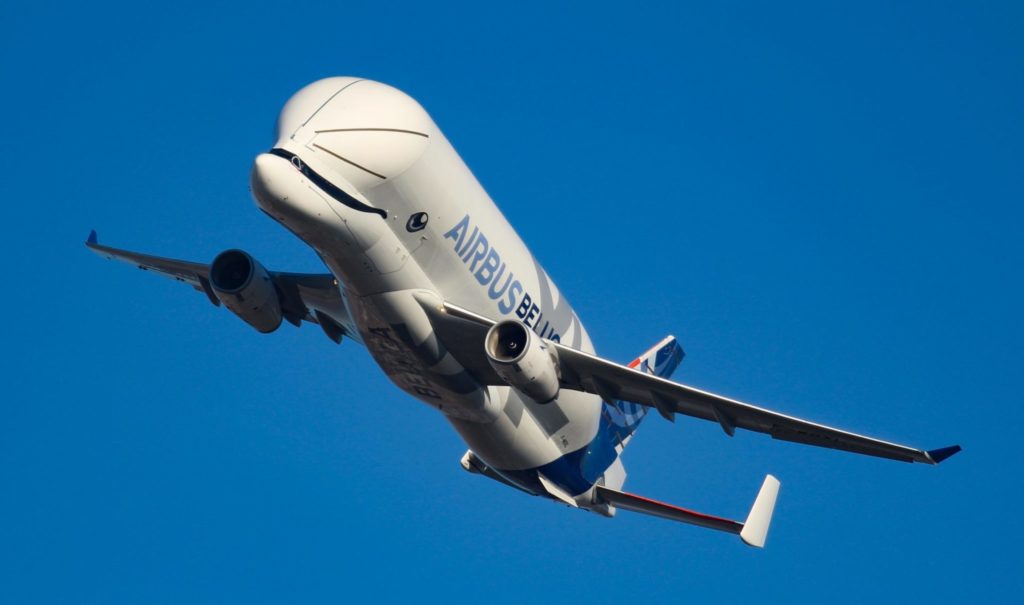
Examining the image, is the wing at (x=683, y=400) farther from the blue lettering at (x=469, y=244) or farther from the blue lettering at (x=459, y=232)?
the blue lettering at (x=459, y=232)

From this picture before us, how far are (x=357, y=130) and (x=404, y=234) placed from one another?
271 centimetres

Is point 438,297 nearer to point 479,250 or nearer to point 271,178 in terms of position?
point 479,250

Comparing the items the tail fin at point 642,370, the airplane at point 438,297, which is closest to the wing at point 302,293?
the airplane at point 438,297

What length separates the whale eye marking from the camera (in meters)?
32.7

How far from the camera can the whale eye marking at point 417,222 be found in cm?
3272

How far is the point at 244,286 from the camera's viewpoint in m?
37.3

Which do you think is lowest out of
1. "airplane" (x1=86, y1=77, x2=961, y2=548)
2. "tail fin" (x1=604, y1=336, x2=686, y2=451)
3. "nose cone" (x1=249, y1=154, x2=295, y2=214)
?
"nose cone" (x1=249, y1=154, x2=295, y2=214)

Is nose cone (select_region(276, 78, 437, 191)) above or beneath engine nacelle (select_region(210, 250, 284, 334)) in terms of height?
above

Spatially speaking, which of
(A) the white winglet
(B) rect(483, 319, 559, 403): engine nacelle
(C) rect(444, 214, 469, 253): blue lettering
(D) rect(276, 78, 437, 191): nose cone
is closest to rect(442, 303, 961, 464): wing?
(B) rect(483, 319, 559, 403): engine nacelle

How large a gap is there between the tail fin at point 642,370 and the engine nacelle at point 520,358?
871 centimetres

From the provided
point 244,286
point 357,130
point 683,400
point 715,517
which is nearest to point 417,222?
point 357,130

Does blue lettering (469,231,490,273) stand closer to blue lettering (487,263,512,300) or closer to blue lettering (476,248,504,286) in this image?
blue lettering (476,248,504,286)

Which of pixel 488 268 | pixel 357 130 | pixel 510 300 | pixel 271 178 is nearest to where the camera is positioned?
pixel 271 178

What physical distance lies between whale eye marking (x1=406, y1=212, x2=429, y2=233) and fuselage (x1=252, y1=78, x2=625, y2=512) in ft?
0.12
